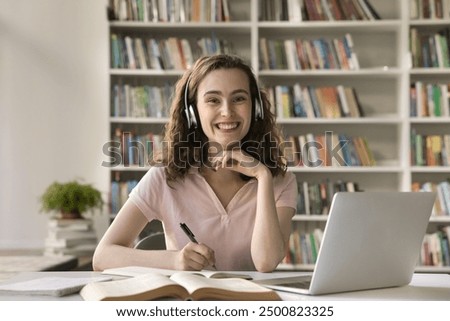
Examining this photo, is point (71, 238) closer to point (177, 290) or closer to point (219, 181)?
point (219, 181)

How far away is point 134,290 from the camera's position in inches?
44.6

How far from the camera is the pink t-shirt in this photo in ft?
6.17

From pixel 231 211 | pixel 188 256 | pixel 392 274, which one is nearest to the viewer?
pixel 392 274

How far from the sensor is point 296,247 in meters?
4.33

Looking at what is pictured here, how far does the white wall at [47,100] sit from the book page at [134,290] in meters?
3.44

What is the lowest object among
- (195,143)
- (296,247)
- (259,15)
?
(296,247)

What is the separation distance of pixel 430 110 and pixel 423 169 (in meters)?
0.35

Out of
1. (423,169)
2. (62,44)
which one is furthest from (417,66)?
(62,44)

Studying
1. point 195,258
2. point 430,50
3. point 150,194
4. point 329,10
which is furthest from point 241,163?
point 430,50

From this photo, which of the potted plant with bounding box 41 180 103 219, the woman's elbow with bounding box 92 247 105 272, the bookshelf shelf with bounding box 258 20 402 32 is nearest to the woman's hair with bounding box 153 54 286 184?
the woman's elbow with bounding box 92 247 105 272

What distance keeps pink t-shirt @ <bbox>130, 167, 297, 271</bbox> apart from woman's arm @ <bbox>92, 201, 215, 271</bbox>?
5 cm

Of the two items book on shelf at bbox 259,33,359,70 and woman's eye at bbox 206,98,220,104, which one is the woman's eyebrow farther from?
book on shelf at bbox 259,33,359,70

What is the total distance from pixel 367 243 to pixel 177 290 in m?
0.35
